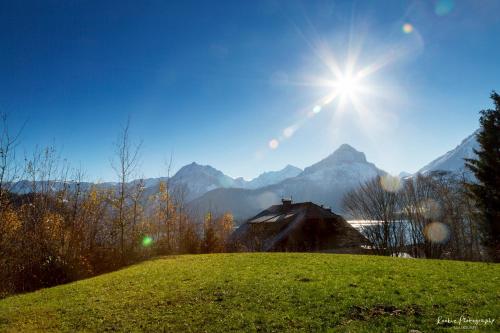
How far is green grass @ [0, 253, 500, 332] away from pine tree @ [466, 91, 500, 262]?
56.0 ft

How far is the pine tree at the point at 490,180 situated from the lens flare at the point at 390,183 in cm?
1190

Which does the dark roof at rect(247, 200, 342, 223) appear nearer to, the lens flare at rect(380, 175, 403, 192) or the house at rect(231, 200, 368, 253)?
the house at rect(231, 200, 368, 253)

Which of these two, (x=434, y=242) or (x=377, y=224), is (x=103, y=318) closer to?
(x=377, y=224)

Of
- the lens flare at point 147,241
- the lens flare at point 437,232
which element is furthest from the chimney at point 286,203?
the lens flare at point 147,241

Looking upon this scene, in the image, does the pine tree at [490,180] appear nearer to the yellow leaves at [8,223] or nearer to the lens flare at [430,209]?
the lens flare at [430,209]

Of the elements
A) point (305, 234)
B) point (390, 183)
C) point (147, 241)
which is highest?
point (390, 183)

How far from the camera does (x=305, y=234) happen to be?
51594 millimetres

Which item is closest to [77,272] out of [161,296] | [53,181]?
[53,181]

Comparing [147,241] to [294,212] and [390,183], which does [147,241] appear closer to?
[294,212]

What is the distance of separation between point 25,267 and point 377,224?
130ft

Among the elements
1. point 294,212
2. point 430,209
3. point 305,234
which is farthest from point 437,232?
point 294,212

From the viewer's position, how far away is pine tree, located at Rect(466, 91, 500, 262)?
29625 mm

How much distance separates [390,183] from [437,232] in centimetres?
920

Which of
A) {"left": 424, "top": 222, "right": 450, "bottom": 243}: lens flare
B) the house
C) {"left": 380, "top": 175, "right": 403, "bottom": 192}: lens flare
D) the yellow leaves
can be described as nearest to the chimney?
the house
